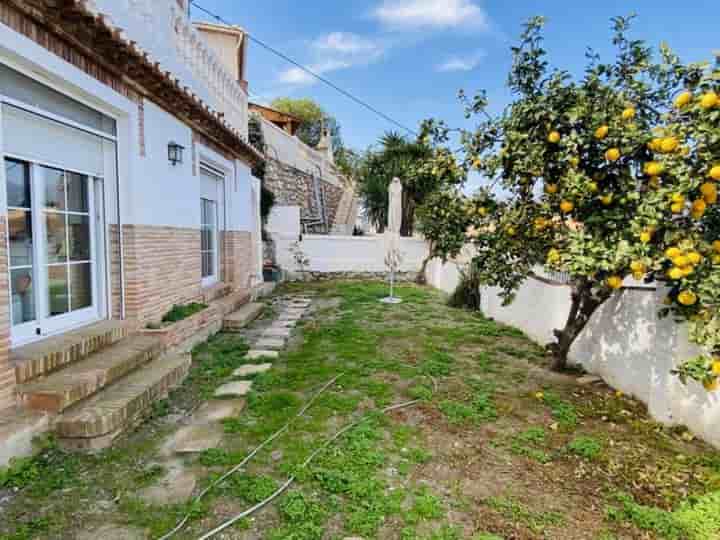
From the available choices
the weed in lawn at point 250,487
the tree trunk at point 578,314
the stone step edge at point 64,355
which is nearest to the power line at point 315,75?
the tree trunk at point 578,314

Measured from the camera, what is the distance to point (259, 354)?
20.5ft

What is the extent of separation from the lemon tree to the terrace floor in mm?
1016

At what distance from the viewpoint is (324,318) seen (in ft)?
29.9

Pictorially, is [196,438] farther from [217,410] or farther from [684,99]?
[684,99]

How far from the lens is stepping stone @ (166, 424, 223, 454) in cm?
348

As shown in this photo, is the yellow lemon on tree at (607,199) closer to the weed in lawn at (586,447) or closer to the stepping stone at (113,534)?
the weed in lawn at (586,447)

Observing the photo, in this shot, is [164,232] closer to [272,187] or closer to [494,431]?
[494,431]

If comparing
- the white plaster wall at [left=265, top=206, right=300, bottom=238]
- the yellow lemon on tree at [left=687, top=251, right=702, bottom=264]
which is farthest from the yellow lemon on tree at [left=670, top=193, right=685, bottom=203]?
the white plaster wall at [left=265, top=206, right=300, bottom=238]

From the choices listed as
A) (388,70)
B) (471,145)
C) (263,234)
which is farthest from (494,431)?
(388,70)

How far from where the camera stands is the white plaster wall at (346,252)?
16125 mm

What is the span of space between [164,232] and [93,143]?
1545mm

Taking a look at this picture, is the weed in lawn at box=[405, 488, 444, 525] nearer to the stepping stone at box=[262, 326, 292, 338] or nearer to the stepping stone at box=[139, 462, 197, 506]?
the stepping stone at box=[139, 462, 197, 506]

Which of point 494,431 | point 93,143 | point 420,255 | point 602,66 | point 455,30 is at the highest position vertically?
point 455,30

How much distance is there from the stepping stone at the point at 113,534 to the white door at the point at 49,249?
2221mm
